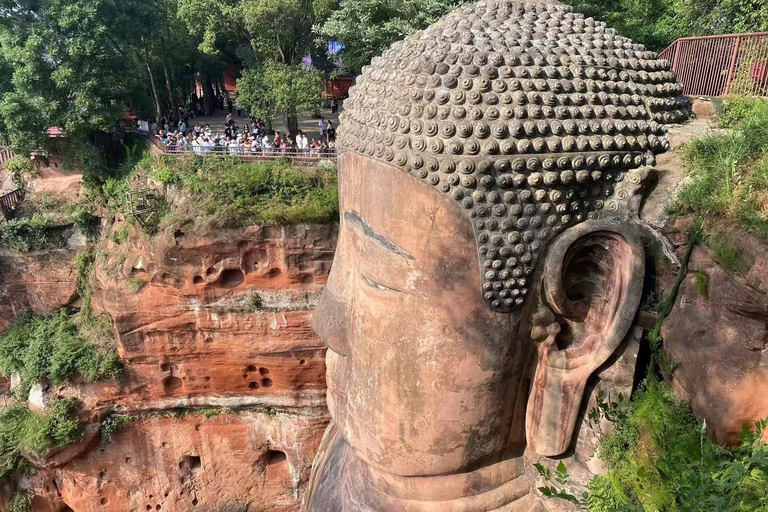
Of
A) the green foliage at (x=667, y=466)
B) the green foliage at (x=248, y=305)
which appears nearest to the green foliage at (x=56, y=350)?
the green foliage at (x=248, y=305)

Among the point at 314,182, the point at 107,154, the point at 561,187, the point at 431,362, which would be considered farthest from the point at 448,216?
the point at 107,154

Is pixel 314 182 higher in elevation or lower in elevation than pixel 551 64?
lower

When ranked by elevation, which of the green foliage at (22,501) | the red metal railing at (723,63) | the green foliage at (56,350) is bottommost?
the green foliage at (22,501)

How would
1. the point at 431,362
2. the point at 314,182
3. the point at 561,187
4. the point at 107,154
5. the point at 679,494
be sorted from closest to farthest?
the point at 679,494, the point at 561,187, the point at 431,362, the point at 314,182, the point at 107,154

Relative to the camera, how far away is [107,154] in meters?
14.1

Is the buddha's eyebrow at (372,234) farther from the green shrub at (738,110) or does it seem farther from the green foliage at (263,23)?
the green foliage at (263,23)

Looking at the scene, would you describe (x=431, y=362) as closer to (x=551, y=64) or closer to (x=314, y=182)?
(x=551, y=64)

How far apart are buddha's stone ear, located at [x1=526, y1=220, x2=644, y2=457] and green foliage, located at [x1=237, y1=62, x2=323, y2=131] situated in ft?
36.8

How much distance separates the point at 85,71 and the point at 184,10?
127 inches

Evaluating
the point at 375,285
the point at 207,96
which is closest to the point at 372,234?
the point at 375,285

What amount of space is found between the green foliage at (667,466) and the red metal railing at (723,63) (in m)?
2.75

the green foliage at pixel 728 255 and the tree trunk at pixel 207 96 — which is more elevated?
the tree trunk at pixel 207 96

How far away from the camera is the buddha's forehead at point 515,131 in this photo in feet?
9.52

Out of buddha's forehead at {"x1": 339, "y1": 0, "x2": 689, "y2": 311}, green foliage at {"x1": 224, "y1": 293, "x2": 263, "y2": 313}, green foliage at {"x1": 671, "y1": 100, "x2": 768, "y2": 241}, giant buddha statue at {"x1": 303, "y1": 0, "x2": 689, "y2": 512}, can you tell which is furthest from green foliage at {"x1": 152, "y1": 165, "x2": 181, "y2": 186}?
green foliage at {"x1": 671, "y1": 100, "x2": 768, "y2": 241}
